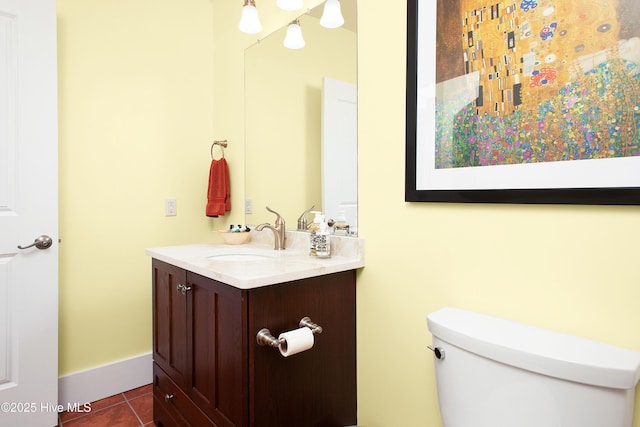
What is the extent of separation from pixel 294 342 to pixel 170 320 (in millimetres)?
745

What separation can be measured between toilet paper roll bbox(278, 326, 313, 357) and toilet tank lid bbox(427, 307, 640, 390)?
1.19 feet

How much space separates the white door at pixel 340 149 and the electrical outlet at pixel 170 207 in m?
1.06

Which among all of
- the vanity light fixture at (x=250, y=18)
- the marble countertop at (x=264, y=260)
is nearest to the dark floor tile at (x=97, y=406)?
the marble countertop at (x=264, y=260)

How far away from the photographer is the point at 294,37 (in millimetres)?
1798

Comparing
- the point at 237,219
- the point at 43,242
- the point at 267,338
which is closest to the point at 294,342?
the point at 267,338

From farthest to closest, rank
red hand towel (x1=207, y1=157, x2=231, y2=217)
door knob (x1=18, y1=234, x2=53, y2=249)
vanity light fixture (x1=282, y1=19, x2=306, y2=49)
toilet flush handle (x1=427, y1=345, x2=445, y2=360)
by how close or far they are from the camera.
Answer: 1. red hand towel (x1=207, y1=157, x2=231, y2=217)
2. vanity light fixture (x1=282, y1=19, x2=306, y2=49)
3. door knob (x1=18, y1=234, x2=53, y2=249)
4. toilet flush handle (x1=427, y1=345, x2=445, y2=360)

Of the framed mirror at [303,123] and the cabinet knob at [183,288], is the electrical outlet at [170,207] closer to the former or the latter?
the framed mirror at [303,123]

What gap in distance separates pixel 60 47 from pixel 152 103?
48cm

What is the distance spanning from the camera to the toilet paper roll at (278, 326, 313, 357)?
108 cm

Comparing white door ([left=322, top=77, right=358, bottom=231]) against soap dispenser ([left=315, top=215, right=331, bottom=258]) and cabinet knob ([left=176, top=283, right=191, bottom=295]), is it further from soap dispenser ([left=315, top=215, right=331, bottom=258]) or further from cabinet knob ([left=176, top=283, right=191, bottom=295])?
cabinet knob ([left=176, top=283, right=191, bottom=295])

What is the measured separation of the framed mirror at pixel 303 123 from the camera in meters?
1.52

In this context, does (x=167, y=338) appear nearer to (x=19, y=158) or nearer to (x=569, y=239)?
(x=19, y=158)

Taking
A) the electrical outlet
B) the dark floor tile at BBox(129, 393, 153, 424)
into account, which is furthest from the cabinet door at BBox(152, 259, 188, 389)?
the electrical outlet

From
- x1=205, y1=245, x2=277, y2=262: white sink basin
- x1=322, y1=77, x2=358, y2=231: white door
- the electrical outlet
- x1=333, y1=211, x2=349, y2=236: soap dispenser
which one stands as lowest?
x1=205, y1=245, x2=277, y2=262: white sink basin
